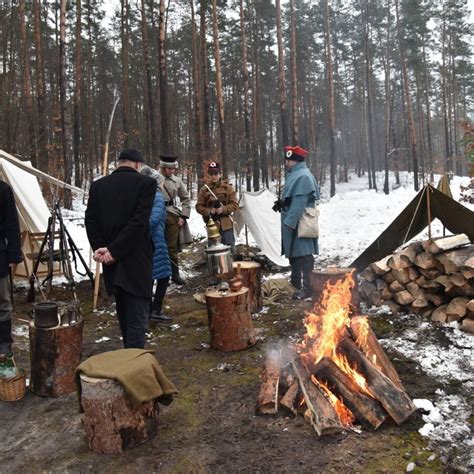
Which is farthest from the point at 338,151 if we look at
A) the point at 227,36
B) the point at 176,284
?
the point at 176,284

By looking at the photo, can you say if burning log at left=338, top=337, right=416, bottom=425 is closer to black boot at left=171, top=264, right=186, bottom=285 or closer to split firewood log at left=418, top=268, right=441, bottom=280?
split firewood log at left=418, top=268, right=441, bottom=280

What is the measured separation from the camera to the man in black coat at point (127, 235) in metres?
3.34

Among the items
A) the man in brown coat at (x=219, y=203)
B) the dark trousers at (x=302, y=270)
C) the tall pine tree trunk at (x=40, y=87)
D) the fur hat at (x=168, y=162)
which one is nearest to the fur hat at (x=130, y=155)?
the fur hat at (x=168, y=162)

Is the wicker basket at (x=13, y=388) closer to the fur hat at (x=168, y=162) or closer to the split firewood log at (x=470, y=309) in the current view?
the fur hat at (x=168, y=162)

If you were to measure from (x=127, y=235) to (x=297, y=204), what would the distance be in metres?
3.02

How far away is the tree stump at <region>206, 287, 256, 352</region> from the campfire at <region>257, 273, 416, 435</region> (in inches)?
30.6

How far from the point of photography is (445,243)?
4996 mm

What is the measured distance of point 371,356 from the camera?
336 centimetres

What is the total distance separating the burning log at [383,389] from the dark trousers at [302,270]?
2.72m

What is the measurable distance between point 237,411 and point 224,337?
1.24 m

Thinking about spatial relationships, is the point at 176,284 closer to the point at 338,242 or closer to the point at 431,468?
the point at 338,242

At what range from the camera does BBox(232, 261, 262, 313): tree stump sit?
18.1ft

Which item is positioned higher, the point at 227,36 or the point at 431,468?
the point at 227,36


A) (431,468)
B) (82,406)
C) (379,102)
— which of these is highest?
(379,102)
